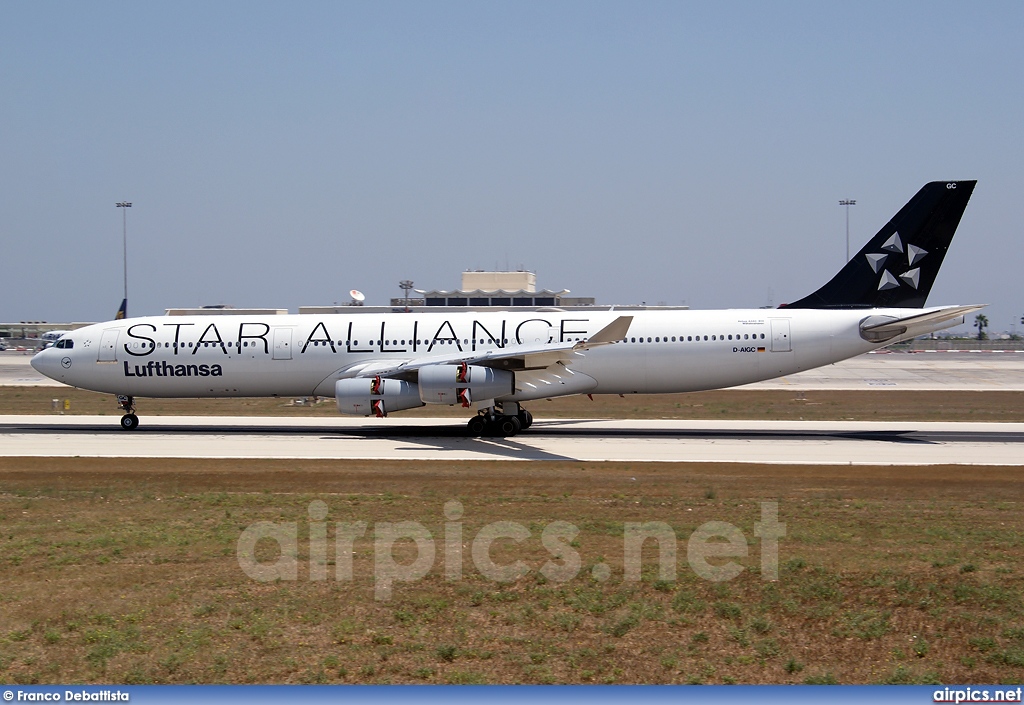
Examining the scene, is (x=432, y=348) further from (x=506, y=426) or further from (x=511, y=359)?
(x=511, y=359)

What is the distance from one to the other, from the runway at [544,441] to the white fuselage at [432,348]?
1.69 m

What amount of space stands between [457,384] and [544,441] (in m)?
3.18

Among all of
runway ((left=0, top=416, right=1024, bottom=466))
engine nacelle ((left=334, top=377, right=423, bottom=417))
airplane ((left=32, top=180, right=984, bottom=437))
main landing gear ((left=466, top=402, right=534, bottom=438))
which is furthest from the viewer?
main landing gear ((left=466, top=402, right=534, bottom=438))

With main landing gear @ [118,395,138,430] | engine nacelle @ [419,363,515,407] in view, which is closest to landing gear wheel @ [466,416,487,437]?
engine nacelle @ [419,363,515,407]

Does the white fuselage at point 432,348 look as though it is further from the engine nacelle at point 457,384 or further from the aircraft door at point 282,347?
the engine nacelle at point 457,384

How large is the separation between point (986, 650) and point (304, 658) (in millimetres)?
6642

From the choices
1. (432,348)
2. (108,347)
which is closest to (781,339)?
(432,348)

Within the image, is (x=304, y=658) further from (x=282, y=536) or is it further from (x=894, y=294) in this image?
(x=894, y=294)

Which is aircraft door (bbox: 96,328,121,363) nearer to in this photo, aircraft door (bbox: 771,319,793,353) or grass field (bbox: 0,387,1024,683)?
grass field (bbox: 0,387,1024,683)

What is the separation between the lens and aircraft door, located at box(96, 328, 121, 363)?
30.6m

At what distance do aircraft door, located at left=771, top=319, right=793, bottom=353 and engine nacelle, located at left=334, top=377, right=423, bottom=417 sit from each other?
11.5 metres

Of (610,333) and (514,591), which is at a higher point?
(610,333)

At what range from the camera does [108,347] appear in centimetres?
3075

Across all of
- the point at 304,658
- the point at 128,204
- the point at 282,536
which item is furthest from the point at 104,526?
the point at 128,204
